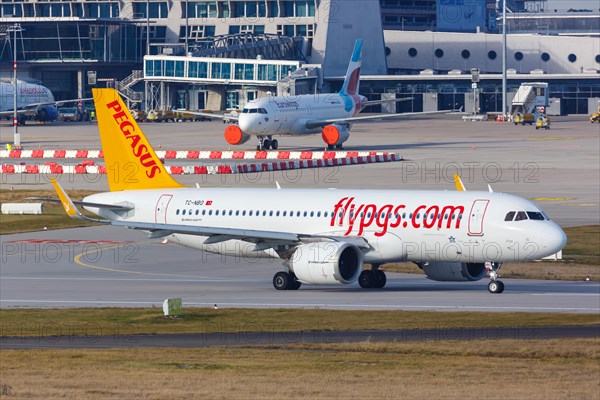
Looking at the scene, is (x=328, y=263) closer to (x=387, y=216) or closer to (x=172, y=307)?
(x=387, y=216)

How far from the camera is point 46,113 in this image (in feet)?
565

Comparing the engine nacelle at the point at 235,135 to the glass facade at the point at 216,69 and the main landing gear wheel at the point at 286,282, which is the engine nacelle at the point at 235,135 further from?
the main landing gear wheel at the point at 286,282

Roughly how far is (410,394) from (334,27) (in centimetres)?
17057

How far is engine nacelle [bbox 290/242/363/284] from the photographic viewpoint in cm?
4484

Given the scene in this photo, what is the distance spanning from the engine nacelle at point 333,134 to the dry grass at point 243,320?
7682 cm

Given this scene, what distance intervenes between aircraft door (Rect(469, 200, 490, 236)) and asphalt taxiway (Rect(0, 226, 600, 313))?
2439 millimetres

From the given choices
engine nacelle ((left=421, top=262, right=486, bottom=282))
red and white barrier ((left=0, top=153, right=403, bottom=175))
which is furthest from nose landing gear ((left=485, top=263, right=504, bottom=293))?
red and white barrier ((left=0, top=153, right=403, bottom=175))

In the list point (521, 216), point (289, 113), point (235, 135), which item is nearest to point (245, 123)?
point (235, 135)

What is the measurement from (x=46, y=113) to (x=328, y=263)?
133 meters

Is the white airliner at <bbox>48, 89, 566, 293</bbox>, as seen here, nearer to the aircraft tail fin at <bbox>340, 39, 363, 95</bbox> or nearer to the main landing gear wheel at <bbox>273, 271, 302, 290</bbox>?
the main landing gear wheel at <bbox>273, 271, 302, 290</bbox>

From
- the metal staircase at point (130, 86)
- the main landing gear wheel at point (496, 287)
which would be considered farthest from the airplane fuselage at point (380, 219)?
the metal staircase at point (130, 86)

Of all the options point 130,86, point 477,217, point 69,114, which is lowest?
point 477,217

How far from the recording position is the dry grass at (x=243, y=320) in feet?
125

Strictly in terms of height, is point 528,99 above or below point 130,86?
below
